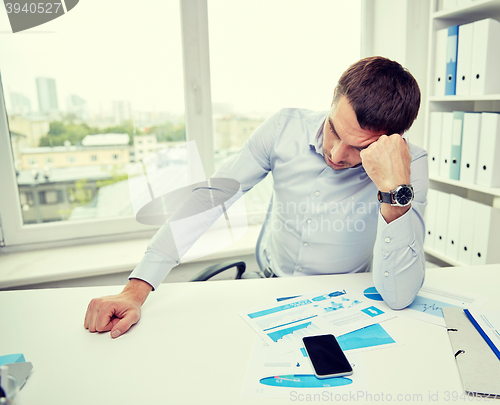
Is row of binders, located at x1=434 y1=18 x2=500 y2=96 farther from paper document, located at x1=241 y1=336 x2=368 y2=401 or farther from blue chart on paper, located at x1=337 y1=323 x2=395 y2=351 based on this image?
paper document, located at x1=241 y1=336 x2=368 y2=401

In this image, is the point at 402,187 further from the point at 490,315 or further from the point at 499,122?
the point at 499,122

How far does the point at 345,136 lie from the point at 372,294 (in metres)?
0.44

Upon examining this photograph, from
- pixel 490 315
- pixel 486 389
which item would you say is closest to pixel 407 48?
pixel 490 315

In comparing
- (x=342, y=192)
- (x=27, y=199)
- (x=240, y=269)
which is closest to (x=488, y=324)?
(x=342, y=192)

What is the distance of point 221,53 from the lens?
2.08m

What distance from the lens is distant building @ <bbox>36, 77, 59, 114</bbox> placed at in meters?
1.86

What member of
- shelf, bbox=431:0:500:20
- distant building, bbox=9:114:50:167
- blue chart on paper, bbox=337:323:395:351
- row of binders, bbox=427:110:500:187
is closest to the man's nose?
blue chart on paper, bbox=337:323:395:351

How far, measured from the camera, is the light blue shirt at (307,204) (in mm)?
1087

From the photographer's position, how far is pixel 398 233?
3.14 ft

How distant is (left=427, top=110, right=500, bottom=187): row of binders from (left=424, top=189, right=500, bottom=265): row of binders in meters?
0.12

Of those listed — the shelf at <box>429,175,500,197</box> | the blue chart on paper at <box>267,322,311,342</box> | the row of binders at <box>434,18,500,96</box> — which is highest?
the row of binders at <box>434,18,500,96</box>

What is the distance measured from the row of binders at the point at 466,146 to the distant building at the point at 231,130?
3.18ft

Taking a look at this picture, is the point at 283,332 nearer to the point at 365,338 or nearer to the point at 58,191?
the point at 365,338

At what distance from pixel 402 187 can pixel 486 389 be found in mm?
466
